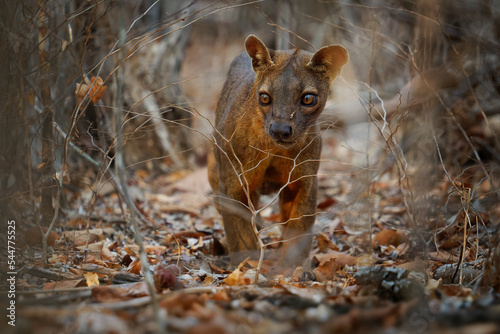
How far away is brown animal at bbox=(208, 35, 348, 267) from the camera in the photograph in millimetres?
4277

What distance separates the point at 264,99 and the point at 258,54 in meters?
0.49

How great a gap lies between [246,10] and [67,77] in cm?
804

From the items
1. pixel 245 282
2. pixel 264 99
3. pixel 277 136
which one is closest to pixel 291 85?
pixel 264 99

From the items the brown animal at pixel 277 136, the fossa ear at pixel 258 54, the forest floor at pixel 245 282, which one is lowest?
the forest floor at pixel 245 282

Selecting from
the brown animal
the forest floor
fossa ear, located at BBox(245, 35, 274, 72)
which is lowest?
the forest floor

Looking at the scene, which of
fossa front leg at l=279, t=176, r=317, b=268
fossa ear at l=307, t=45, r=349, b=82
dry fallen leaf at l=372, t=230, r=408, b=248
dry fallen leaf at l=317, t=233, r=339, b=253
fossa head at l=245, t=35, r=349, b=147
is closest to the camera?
fossa head at l=245, t=35, r=349, b=147

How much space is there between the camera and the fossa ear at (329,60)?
4.46 m

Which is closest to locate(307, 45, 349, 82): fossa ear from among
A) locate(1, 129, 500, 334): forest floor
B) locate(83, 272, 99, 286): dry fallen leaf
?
locate(1, 129, 500, 334): forest floor

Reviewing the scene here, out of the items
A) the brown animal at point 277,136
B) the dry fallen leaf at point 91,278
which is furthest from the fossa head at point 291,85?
the dry fallen leaf at point 91,278

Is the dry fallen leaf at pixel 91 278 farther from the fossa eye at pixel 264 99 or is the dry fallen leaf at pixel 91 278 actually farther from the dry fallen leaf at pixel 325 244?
the dry fallen leaf at pixel 325 244

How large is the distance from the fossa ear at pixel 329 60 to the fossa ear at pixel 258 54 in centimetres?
40

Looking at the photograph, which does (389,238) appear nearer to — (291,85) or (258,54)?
(291,85)

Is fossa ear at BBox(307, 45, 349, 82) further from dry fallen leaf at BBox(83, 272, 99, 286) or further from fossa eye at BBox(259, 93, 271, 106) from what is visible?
dry fallen leaf at BBox(83, 272, 99, 286)

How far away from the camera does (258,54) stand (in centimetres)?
460
